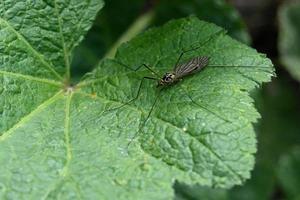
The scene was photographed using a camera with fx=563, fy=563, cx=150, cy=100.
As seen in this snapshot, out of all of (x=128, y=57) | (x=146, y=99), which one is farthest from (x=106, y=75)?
(x=146, y=99)

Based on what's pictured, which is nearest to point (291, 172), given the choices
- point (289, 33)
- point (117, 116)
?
point (289, 33)

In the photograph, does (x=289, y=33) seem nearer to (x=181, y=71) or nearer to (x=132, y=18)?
(x=132, y=18)

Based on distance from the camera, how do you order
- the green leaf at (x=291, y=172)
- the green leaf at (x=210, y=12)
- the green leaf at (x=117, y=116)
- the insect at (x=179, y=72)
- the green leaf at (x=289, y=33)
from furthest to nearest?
the green leaf at (x=289, y=33)
the green leaf at (x=291, y=172)
the green leaf at (x=210, y=12)
the insect at (x=179, y=72)
the green leaf at (x=117, y=116)

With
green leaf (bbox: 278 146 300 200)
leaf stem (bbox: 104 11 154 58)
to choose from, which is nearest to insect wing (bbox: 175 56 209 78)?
leaf stem (bbox: 104 11 154 58)

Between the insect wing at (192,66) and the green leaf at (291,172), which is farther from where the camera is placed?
the green leaf at (291,172)

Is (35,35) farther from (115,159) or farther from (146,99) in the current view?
(115,159)

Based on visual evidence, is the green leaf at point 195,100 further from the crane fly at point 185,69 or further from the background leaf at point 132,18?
the background leaf at point 132,18

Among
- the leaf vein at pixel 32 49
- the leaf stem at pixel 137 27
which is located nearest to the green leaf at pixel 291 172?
the leaf stem at pixel 137 27
